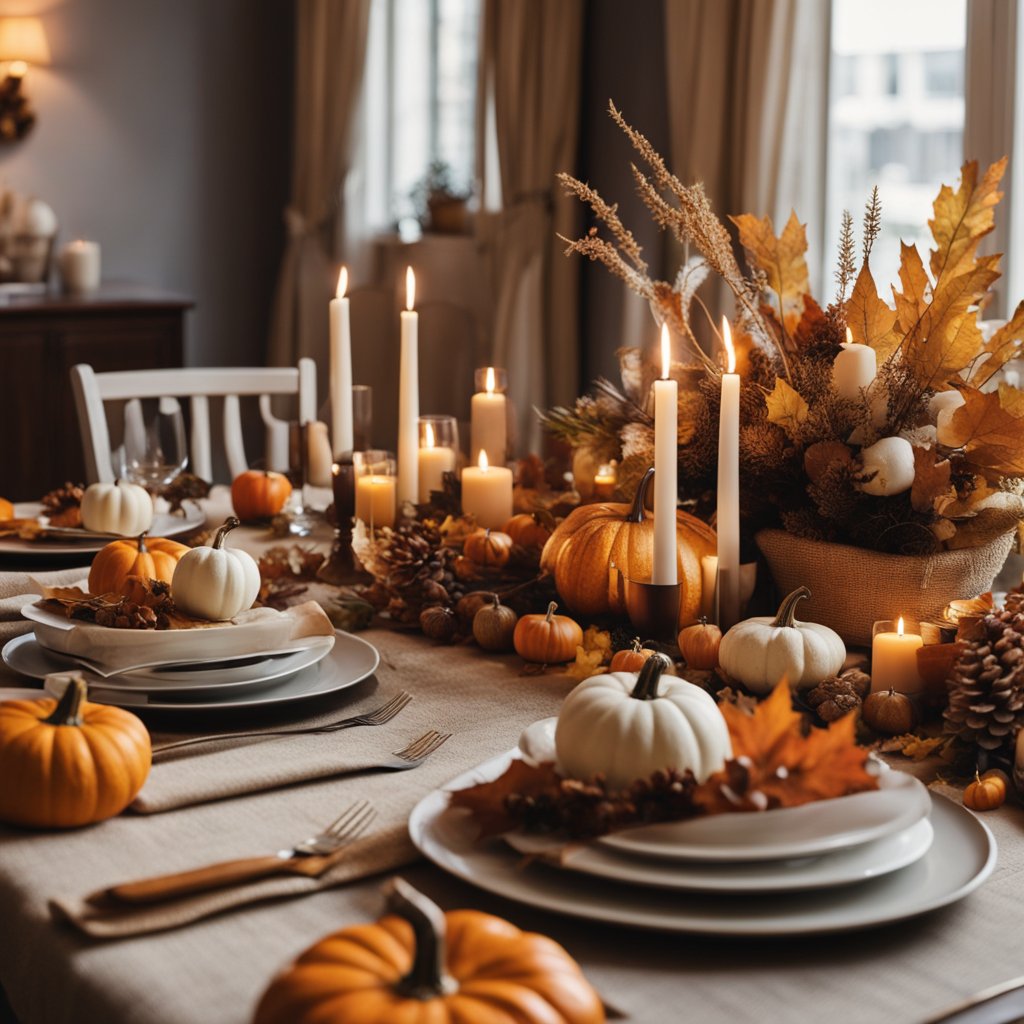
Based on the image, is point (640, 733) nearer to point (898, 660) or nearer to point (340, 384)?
point (898, 660)

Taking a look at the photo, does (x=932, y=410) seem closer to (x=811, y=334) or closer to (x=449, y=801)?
(x=811, y=334)

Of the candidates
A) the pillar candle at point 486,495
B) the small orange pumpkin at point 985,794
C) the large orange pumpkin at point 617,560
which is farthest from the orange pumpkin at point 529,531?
the small orange pumpkin at point 985,794

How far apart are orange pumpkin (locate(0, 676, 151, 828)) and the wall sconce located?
406 centimetres

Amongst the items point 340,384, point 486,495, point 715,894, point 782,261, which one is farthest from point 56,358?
point 715,894

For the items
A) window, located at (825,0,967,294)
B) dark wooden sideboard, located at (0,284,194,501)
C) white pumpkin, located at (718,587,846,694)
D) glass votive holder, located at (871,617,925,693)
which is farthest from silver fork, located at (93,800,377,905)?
dark wooden sideboard, located at (0,284,194,501)

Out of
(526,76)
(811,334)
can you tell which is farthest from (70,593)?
(526,76)

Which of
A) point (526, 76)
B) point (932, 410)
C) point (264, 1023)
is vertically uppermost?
point (526, 76)

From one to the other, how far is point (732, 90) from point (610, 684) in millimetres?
2916

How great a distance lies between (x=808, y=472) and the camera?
1.32 meters

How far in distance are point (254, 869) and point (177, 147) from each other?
15.0ft

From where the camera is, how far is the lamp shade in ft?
14.5

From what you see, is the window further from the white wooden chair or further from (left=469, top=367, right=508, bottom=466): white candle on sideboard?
(left=469, top=367, right=508, bottom=466): white candle on sideboard

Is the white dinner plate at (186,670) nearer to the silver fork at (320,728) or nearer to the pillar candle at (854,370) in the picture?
the silver fork at (320,728)

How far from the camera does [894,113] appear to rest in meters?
3.31
